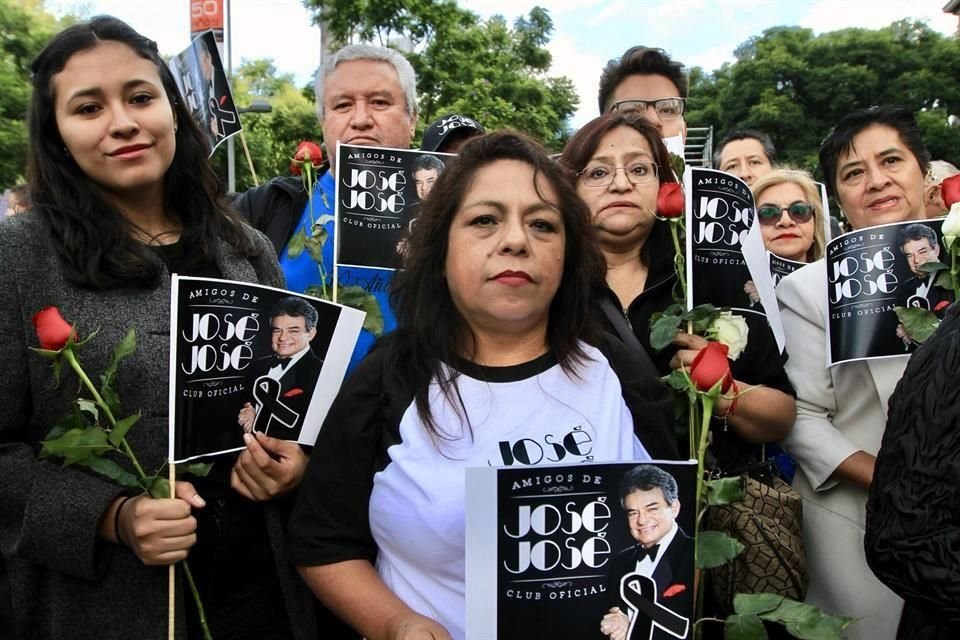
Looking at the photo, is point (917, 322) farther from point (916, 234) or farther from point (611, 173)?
point (611, 173)

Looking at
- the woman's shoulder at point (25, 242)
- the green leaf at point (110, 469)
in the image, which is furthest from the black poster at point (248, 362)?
the woman's shoulder at point (25, 242)

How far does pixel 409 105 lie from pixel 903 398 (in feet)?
8.10

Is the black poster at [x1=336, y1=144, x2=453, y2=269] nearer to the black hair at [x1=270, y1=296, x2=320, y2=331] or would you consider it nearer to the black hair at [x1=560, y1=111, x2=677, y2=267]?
the black hair at [x1=560, y1=111, x2=677, y2=267]

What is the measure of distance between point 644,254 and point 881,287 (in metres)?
0.66

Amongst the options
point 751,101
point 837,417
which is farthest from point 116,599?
point 751,101

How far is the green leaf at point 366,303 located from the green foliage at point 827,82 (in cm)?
3437

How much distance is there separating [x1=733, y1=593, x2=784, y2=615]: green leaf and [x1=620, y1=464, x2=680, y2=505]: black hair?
342 mm

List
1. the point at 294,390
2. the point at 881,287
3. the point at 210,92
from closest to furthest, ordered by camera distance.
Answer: the point at 294,390 → the point at 881,287 → the point at 210,92

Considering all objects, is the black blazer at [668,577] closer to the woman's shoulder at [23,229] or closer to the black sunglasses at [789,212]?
the woman's shoulder at [23,229]

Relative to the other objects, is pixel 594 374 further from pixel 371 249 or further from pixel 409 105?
pixel 409 105

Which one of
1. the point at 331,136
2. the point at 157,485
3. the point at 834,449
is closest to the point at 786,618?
the point at 834,449

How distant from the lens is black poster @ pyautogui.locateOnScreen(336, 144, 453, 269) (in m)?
2.99

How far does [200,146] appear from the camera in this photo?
261 cm

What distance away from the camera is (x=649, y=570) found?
1.79m
